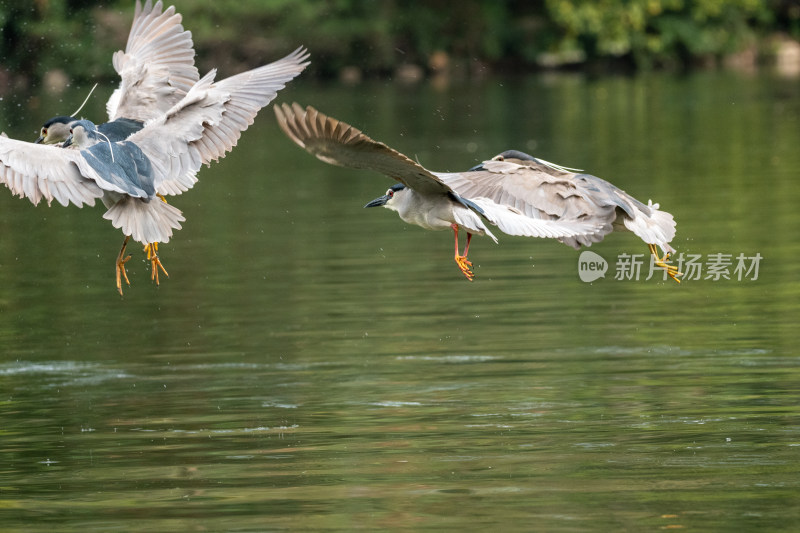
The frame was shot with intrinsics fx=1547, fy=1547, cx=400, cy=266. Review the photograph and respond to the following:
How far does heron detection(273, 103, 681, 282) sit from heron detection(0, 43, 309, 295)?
1.06 metres

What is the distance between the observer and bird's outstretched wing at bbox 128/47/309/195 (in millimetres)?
8188

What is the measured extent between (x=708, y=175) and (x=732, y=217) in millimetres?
4084

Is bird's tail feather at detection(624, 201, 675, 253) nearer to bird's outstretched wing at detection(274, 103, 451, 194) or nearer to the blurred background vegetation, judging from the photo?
bird's outstretched wing at detection(274, 103, 451, 194)

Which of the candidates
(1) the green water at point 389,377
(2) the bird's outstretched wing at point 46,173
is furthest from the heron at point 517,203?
(2) the bird's outstretched wing at point 46,173

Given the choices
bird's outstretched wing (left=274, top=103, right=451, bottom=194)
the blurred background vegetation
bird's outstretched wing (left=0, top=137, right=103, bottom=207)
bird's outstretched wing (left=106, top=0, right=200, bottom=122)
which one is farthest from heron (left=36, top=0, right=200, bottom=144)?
the blurred background vegetation

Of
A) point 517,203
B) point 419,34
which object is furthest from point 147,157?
point 419,34

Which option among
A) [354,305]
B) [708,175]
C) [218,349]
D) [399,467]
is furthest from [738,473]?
[708,175]

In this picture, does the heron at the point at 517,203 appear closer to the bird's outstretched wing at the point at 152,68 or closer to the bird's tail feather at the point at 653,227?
the bird's tail feather at the point at 653,227

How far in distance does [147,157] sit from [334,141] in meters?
2.06

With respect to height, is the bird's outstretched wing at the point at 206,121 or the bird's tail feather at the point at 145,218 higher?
the bird's outstretched wing at the point at 206,121

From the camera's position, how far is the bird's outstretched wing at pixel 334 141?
20.0 ft

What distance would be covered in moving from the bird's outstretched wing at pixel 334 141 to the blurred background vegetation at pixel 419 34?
3764cm

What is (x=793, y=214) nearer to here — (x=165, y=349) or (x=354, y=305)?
(x=354, y=305)

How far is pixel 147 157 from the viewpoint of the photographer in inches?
316
